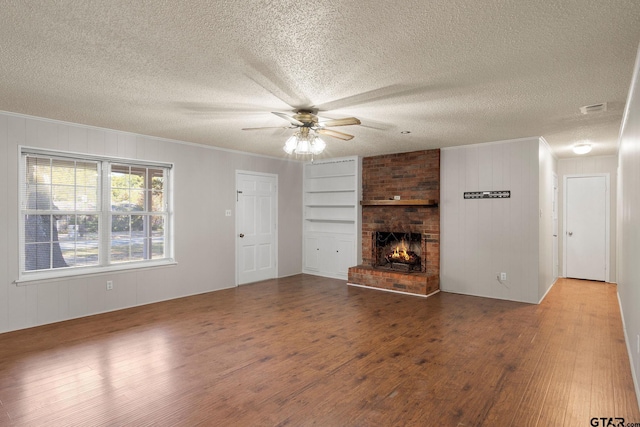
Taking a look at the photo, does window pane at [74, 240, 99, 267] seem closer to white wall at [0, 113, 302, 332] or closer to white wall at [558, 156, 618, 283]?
white wall at [0, 113, 302, 332]

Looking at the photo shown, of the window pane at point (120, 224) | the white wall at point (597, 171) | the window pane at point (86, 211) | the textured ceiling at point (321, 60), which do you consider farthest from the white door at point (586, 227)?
the window pane at point (120, 224)

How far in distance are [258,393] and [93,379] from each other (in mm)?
1391

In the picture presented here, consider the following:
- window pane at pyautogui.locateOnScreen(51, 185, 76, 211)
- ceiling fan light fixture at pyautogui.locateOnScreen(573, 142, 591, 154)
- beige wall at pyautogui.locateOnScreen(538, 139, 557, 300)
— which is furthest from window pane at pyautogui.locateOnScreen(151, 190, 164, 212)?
ceiling fan light fixture at pyautogui.locateOnScreen(573, 142, 591, 154)

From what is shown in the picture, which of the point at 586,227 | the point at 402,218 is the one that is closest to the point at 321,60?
the point at 402,218

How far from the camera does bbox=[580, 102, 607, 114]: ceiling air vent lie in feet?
11.7

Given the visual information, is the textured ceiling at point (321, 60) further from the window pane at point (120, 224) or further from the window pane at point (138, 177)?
the window pane at point (120, 224)

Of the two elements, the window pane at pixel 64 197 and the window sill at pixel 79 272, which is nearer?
the window sill at pixel 79 272

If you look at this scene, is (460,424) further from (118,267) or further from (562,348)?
(118,267)

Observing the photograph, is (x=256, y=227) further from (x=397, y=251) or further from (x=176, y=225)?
→ (x=397, y=251)

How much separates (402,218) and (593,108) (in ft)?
11.0

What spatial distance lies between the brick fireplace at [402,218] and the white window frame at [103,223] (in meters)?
3.26

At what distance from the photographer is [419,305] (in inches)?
203

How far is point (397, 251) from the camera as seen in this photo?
6543 mm

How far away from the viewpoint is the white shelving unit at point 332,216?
7.06 meters
